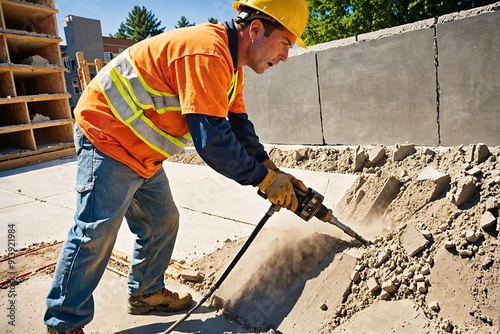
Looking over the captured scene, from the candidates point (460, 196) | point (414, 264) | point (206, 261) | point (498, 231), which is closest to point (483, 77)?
point (460, 196)

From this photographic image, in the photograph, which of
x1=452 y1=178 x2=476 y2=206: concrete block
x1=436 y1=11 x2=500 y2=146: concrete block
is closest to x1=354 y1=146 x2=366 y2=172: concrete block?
x1=436 y1=11 x2=500 y2=146: concrete block

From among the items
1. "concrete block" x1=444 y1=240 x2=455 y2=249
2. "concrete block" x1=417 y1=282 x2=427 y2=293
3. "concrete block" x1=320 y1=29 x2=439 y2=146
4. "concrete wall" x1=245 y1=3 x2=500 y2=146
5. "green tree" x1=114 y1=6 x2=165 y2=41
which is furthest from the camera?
"green tree" x1=114 y1=6 x2=165 y2=41

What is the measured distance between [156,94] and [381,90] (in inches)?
159

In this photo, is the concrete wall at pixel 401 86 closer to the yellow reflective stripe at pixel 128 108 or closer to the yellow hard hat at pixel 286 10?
the yellow hard hat at pixel 286 10

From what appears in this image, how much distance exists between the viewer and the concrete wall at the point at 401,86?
412 cm

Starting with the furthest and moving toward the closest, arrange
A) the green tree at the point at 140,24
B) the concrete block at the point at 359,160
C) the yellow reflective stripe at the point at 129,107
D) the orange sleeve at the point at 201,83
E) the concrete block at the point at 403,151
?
1. the green tree at the point at 140,24
2. the concrete block at the point at 359,160
3. the concrete block at the point at 403,151
4. the yellow reflective stripe at the point at 129,107
5. the orange sleeve at the point at 201,83

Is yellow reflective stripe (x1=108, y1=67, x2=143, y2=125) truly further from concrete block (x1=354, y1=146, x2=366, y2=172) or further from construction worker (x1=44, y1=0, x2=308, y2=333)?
concrete block (x1=354, y1=146, x2=366, y2=172)

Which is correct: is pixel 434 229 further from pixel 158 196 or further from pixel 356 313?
pixel 158 196

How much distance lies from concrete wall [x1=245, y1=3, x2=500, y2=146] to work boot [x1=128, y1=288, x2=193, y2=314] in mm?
3859

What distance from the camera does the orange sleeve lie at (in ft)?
5.51

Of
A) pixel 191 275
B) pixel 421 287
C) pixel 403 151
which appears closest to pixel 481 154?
pixel 403 151

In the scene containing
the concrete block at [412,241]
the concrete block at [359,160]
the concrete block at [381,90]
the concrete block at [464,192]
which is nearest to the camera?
the concrete block at [412,241]

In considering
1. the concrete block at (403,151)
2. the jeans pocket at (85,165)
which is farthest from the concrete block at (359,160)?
the jeans pocket at (85,165)

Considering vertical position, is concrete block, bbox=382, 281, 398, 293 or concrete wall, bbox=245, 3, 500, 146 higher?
concrete wall, bbox=245, 3, 500, 146
